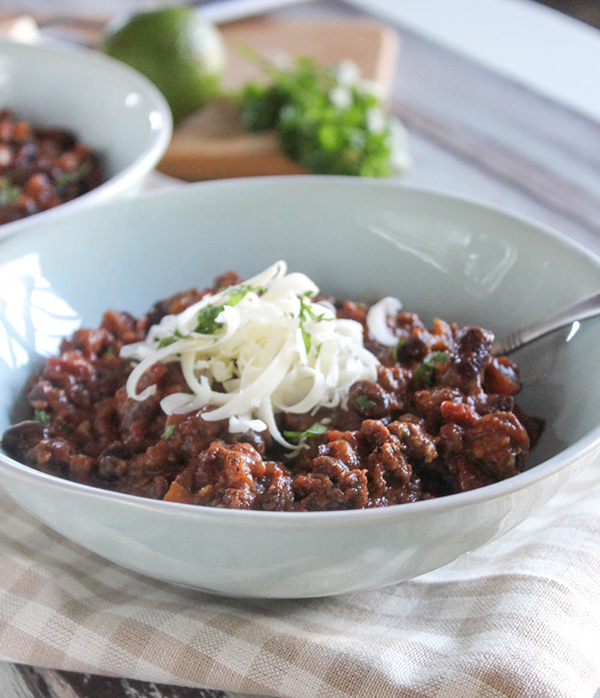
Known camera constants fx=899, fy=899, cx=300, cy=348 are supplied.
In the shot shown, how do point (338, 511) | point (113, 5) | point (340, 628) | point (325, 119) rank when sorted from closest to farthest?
point (338, 511)
point (340, 628)
point (325, 119)
point (113, 5)

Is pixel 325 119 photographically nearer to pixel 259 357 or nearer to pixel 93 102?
pixel 93 102

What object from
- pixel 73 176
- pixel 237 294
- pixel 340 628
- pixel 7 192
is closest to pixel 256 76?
pixel 73 176

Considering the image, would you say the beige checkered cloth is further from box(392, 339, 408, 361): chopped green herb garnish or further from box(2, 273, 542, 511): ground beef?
box(392, 339, 408, 361): chopped green herb garnish

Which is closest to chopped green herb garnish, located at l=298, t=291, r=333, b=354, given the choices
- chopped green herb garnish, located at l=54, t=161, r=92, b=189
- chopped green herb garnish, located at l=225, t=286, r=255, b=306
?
chopped green herb garnish, located at l=225, t=286, r=255, b=306

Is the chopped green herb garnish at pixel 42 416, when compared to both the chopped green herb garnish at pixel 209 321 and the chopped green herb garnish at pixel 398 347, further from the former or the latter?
the chopped green herb garnish at pixel 398 347

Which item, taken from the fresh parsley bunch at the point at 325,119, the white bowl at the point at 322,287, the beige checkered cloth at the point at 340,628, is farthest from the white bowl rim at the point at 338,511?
the fresh parsley bunch at the point at 325,119
